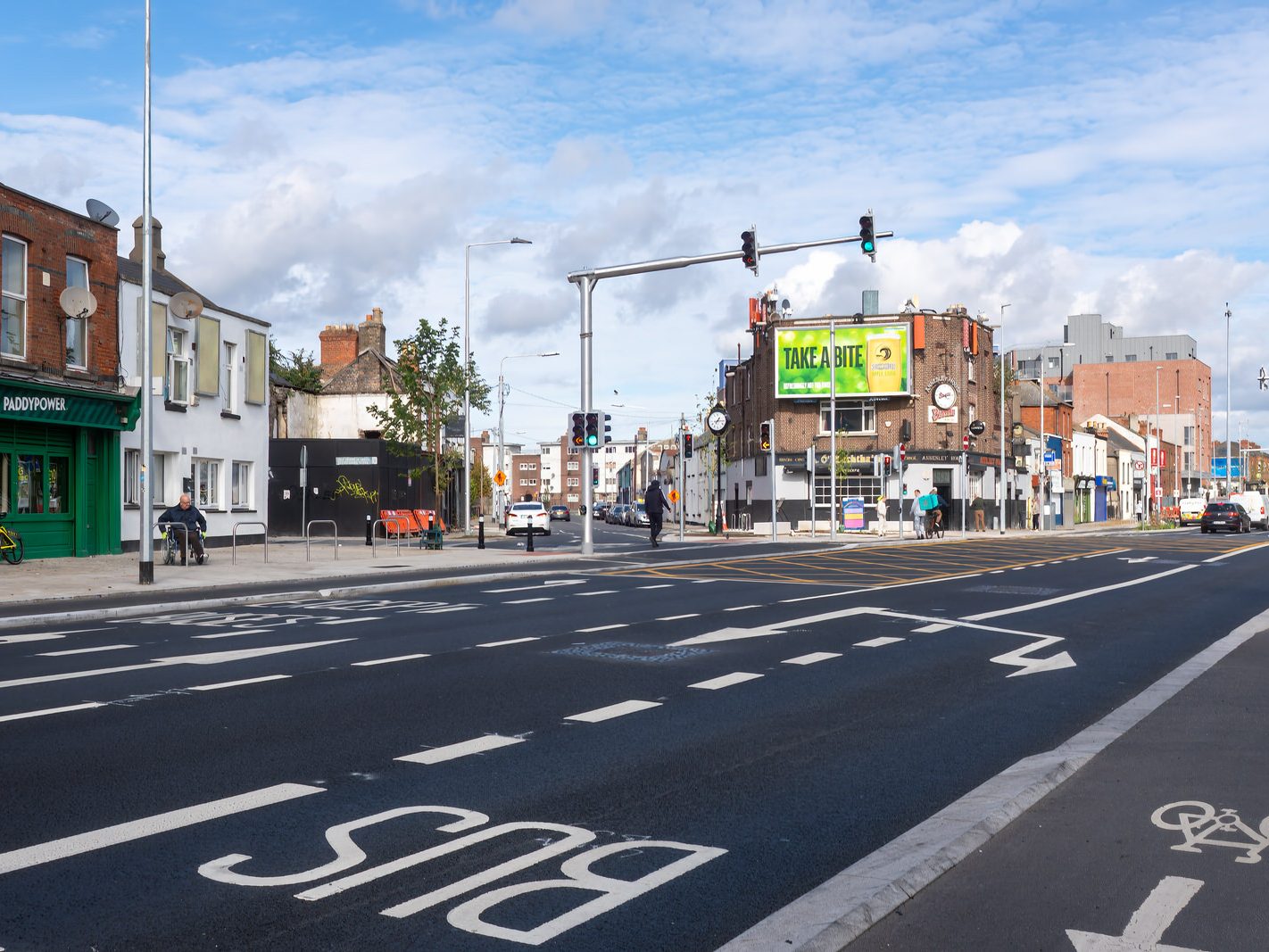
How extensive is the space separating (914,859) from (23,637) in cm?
1090

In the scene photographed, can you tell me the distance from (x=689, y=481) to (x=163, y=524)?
86484 mm

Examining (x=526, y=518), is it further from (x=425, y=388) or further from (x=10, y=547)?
(x=10, y=547)

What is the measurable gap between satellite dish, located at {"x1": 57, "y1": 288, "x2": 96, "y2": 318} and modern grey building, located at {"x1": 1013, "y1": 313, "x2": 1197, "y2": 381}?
11490cm

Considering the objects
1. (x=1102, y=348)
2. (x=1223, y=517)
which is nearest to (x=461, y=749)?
(x=1223, y=517)

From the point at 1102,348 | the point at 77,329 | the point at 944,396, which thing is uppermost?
the point at 1102,348

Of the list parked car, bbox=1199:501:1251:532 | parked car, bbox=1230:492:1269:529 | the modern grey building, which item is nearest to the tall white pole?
parked car, bbox=1199:501:1251:532

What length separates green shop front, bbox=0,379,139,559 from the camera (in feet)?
81.9

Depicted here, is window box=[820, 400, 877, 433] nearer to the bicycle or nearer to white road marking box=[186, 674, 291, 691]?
the bicycle

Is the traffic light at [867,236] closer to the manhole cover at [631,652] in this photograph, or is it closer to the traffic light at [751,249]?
the traffic light at [751,249]

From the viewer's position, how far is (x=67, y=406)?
25.8 meters

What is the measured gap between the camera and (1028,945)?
158 inches

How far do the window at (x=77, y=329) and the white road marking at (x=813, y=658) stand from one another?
68.9ft

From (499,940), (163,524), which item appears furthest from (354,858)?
(163,524)

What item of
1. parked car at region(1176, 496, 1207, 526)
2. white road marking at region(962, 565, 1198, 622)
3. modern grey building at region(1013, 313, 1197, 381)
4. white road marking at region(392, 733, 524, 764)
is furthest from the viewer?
modern grey building at region(1013, 313, 1197, 381)
